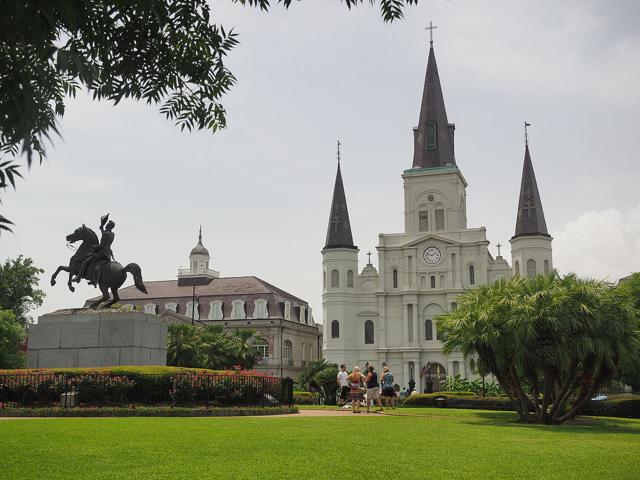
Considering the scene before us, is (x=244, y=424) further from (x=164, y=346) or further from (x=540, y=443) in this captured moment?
(x=164, y=346)

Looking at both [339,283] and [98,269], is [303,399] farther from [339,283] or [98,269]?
[339,283]

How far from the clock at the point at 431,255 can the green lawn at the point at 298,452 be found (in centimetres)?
6011

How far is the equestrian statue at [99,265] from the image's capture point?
23688 mm

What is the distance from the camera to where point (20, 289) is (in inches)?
2522

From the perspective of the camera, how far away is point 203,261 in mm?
102250

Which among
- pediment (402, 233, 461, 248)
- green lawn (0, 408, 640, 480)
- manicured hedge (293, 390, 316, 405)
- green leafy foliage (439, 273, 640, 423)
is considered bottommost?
green lawn (0, 408, 640, 480)

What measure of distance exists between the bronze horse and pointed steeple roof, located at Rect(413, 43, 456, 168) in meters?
59.1

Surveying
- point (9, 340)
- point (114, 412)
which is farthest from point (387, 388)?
point (9, 340)

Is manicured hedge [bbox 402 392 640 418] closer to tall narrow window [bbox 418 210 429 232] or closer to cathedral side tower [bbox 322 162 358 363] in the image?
cathedral side tower [bbox 322 162 358 363]

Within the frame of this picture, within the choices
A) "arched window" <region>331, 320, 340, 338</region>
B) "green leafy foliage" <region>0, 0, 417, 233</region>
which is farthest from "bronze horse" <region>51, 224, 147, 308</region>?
"arched window" <region>331, 320, 340, 338</region>

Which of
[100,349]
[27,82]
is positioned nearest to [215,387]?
[100,349]

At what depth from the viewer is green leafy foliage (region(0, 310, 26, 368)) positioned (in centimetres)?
5569

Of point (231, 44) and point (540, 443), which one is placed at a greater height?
point (231, 44)

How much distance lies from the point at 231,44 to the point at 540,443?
9.40 meters
